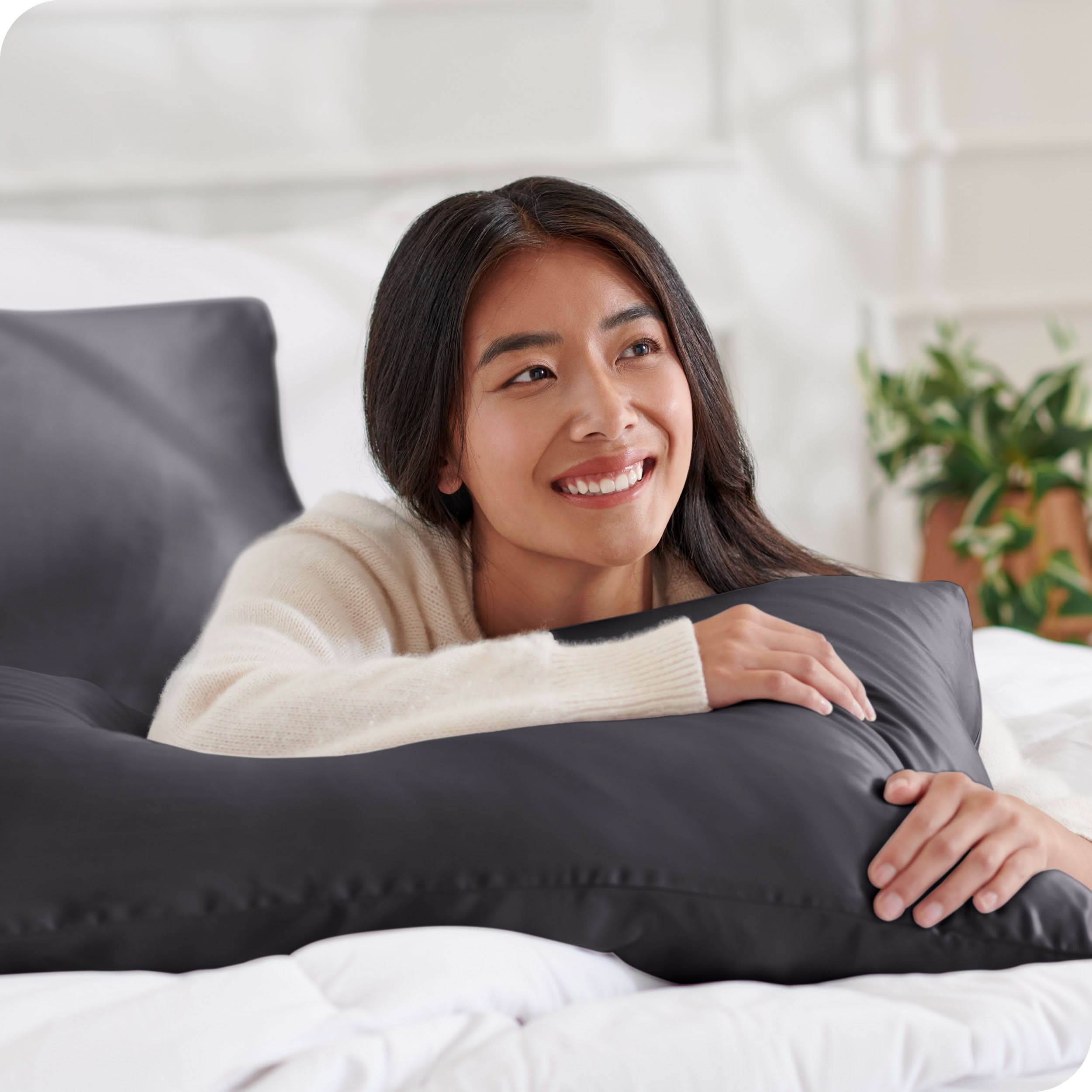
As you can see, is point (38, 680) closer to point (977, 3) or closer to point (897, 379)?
point (897, 379)

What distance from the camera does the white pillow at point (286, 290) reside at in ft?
4.98

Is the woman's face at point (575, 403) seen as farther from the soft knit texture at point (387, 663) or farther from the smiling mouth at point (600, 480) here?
the soft knit texture at point (387, 663)

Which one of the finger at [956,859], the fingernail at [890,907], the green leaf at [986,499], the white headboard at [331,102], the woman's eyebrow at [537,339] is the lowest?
the green leaf at [986,499]

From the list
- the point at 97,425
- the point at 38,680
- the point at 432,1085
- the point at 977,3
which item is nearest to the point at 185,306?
the point at 97,425

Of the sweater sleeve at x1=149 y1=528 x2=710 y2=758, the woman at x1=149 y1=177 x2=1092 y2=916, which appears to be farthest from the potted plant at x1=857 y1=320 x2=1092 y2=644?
the sweater sleeve at x1=149 y1=528 x2=710 y2=758

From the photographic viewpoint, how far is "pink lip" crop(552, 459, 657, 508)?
41.9 inches

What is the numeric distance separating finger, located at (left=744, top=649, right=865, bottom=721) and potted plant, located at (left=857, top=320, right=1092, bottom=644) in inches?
55.8

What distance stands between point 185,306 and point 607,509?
26.6 inches

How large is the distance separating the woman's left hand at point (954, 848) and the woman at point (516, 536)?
0.09 meters

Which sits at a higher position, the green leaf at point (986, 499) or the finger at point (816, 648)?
the finger at point (816, 648)

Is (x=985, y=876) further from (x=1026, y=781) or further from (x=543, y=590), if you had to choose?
(x=543, y=590)

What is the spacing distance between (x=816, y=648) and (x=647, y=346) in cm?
36

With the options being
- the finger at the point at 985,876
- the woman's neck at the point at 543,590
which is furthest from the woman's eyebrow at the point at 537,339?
the finger at the point at 985,876

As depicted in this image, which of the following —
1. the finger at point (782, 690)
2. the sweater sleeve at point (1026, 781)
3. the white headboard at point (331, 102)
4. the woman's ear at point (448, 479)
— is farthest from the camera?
the white headboard at point (331, 102)
